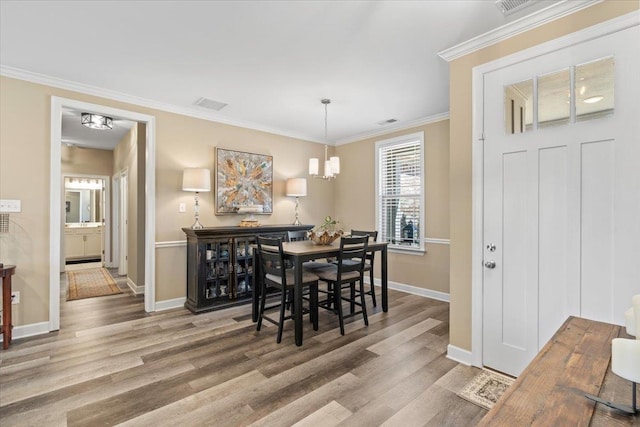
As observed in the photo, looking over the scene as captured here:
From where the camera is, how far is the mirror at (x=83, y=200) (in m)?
7.88

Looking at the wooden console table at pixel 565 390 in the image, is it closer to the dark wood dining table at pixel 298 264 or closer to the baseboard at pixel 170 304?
the dark wood dining table at pixel 298 264

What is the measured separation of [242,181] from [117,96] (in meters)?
1.83

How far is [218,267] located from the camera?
4020 millimetres

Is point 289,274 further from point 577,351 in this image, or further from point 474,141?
point 577,351

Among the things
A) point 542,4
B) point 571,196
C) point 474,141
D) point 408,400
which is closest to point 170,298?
point 408,400

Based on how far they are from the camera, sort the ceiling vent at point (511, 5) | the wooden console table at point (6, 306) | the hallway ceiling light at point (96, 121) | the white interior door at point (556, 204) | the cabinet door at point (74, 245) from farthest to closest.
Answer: the cabinet door at point (74, 245) < the hallway ceiling light at point (96, 121) < the wooden console table at point (6, 306) < the ceiling vent at point (511, 5) < the white interior door at point (556, 204)

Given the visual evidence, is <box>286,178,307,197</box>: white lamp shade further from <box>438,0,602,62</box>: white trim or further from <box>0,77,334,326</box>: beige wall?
<box>438,0,602,62</box>: white trim

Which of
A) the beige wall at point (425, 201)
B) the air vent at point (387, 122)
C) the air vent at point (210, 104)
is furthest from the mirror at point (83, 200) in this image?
the air vent at point (387, 122)

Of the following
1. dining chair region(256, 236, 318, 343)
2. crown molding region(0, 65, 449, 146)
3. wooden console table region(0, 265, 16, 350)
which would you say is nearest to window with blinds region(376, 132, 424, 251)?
crown molding region(0, 65, 449, 146)

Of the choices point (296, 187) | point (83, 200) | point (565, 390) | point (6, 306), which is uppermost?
point (296, 187)

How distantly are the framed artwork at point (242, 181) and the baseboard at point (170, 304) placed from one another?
4.16ft

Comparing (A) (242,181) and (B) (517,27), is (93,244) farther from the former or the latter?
(B) (517,27)

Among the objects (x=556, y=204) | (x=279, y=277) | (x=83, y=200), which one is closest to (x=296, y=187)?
(x=279, y=277)

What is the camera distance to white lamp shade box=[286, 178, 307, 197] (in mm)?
5031
